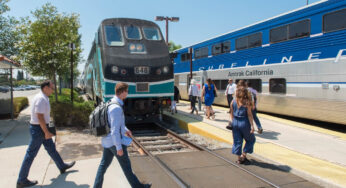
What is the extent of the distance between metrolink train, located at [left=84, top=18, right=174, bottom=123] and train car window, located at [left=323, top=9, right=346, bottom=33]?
17.8 feet

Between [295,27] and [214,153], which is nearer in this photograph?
[214,153]

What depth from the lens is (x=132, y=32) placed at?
9.93m

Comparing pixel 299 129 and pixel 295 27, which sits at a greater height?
pixel 295 27

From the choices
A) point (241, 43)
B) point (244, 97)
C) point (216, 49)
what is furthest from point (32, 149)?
point (216, 49)

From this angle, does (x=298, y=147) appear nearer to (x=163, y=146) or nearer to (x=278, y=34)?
(x=163, y=146)

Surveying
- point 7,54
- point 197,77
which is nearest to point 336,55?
point 197,77

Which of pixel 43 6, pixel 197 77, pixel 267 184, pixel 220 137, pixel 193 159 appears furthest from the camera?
pixel 197 77

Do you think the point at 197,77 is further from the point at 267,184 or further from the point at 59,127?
the point at 267,184

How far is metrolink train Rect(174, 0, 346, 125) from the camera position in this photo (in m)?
8.23

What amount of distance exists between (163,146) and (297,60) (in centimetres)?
602

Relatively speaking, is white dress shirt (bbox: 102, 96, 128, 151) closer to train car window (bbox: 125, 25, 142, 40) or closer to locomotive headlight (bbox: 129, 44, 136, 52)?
locomotive headlight (bbox: 129, 44, 136, 52)

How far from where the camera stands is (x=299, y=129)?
859 cm

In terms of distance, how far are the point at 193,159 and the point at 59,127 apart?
5960 millimetres

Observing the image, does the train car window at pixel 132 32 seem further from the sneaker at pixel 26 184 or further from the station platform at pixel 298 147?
the sneaker at pixel 26 184
